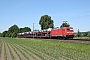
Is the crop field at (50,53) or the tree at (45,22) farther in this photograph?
the tree at (45,22)

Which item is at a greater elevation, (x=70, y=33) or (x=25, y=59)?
(x=70, y=33)

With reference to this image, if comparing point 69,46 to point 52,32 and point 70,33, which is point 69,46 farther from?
point 52,32

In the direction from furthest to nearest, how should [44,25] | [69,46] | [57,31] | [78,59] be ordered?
[44,25] → [57,31] → [69,46] → [78,59]

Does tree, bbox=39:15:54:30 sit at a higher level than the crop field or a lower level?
higher

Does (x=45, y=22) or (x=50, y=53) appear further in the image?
(x=45, y=22)

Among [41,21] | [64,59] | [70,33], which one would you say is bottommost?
[64,59]

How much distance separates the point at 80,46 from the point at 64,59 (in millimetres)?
10293

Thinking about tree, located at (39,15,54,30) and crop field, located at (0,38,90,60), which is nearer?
crop field, located at (0,38,90,60)

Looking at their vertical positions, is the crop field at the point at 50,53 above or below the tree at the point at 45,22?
below

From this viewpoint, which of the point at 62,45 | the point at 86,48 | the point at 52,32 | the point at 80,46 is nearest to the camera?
the point at 86,48

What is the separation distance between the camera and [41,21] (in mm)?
122938

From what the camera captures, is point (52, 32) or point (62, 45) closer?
point (62, 45)

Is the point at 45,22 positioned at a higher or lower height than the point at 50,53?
higher

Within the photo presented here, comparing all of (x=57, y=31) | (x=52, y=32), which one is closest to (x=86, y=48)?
(x=57, y=31)
